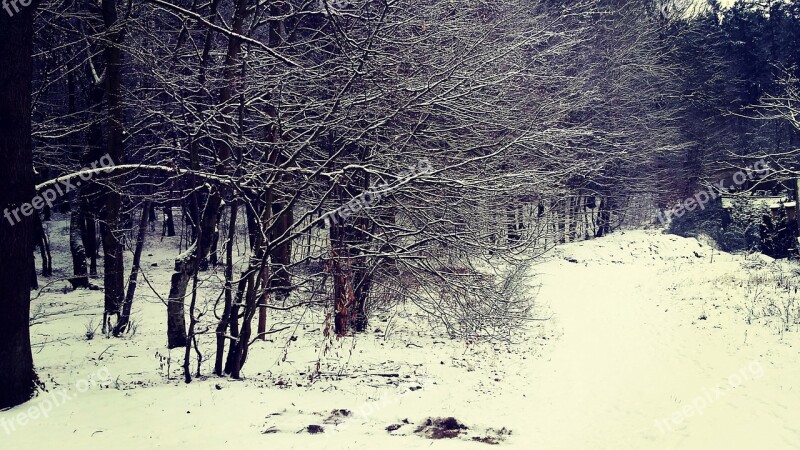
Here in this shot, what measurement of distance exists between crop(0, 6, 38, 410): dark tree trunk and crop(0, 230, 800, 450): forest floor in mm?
496

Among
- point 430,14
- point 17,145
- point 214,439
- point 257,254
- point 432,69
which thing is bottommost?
point 214,439

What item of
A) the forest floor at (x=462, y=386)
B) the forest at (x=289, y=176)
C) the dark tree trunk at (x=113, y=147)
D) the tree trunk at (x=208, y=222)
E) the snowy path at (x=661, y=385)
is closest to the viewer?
the forest floor at (x=462, y=386)

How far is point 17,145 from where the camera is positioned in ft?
21.9

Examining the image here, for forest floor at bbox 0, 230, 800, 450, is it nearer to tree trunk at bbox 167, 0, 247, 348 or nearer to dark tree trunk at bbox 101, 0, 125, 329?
tree trunk at bbox 167, 0, 247, 348

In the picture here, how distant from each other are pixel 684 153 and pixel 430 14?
2604 cm

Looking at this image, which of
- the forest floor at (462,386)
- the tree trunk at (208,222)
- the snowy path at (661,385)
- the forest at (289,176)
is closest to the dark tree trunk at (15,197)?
the forest at (289,176)

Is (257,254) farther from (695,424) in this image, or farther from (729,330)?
(729,330)

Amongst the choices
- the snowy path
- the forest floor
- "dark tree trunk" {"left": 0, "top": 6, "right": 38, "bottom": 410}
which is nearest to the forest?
"dark tree trunk" {"left": 0, "top": 6, "right": 38, "bottom": 410}

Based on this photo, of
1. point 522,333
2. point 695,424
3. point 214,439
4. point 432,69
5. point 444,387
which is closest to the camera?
point 214,439

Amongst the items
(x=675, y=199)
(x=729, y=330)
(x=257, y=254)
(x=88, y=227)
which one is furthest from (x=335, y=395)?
(x=675, y=199)

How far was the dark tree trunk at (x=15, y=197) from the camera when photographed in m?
6.58

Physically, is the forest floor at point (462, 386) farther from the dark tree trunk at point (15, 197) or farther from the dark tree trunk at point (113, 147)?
the dark tree trunk at point (113, 147)

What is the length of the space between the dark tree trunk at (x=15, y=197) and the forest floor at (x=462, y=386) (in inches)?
19.5

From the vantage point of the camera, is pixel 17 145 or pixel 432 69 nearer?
pixel 17 145
